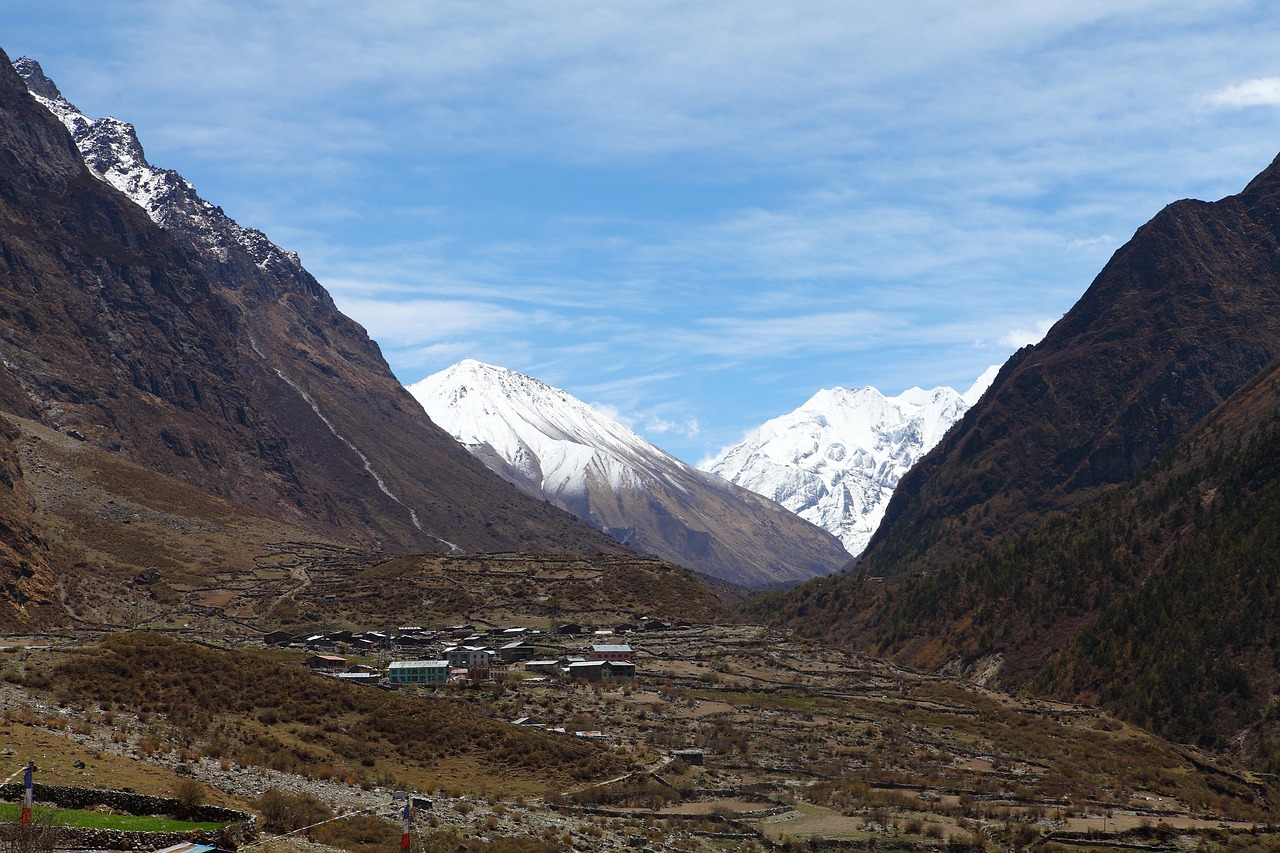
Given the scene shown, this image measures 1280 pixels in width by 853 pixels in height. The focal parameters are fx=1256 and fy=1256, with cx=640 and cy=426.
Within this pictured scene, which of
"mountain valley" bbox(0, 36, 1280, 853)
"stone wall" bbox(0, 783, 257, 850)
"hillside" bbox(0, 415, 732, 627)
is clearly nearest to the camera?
"stone wall" bbox(0, 783, 257, 850)

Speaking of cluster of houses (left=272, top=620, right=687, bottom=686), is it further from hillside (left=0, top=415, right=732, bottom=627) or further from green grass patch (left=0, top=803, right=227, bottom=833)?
green grass patch (left=0, top=803, right=227, bottom=833)

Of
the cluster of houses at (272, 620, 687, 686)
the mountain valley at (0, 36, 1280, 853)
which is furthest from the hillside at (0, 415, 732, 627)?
the cluster of houses at (272, 620, 687, 686)

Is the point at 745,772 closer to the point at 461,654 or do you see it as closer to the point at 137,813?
the point at 137,813

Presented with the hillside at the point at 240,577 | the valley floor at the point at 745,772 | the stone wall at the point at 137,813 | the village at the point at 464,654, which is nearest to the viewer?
the stone wall at the point at 137,813

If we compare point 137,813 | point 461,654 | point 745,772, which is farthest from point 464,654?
point 137,813

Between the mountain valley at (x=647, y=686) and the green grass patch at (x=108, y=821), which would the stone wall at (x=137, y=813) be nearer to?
the green grass patch at (x=108, y=821)

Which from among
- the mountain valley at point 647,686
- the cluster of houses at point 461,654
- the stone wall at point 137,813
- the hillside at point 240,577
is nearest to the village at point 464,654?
the cluster of houses at point 461,654

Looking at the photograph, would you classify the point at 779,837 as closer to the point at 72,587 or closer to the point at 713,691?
the point at 713,691
